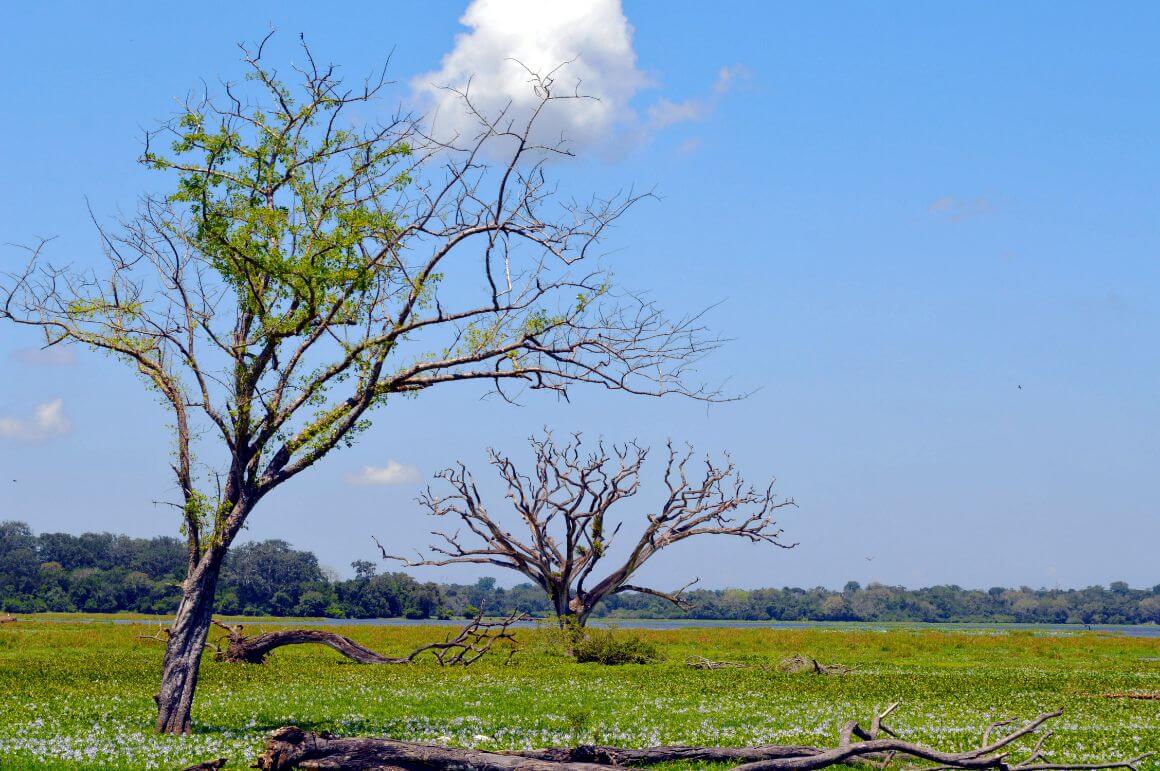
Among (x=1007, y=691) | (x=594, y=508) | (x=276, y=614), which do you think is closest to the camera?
(x=1007, y=691)

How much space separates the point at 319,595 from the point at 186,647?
11594 centimetres

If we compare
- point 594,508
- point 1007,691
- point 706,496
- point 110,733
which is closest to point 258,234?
point 110,733

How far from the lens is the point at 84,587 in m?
119

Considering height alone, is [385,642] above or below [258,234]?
below

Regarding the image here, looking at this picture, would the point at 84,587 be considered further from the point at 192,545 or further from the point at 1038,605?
the point at 1038,605

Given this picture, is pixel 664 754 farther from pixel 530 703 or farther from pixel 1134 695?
pixel 1134 695

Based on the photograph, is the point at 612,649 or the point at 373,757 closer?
the point at 373,757

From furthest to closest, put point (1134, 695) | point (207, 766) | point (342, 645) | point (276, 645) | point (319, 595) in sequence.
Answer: point (319, 595) < point (342, 645) < point (276, 645) < point (1134, 695) < point (207, 766)

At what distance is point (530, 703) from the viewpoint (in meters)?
22.8

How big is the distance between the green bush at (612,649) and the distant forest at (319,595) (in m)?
51.3

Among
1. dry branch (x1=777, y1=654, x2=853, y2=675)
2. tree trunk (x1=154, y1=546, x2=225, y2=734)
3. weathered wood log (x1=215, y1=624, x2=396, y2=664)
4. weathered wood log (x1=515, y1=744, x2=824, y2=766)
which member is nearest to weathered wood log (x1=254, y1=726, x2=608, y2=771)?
weathered wood log (x1=515, y1=744, x2=824, y2=766)

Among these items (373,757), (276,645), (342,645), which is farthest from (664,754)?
(342,645)

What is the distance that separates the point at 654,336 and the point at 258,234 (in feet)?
26.2

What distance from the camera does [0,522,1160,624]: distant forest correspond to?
392 feet
